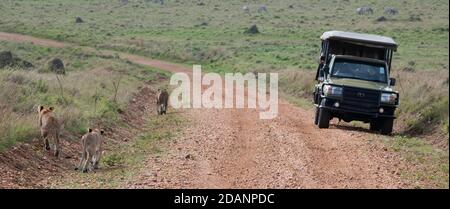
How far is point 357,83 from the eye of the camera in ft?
58.9

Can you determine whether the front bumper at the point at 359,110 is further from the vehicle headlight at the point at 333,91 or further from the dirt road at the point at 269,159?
the dirt road at the point at 269,159

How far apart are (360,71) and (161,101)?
236 inches

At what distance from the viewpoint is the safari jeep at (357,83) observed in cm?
1742

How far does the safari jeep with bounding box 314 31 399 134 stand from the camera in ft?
57.2

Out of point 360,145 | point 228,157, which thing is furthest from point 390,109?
point 228,157

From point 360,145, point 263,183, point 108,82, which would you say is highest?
point 263,183

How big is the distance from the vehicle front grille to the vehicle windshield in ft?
3.81

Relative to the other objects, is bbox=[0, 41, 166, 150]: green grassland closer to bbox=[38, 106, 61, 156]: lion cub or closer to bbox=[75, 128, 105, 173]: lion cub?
bbox=[38, 106, 61, 156]: lion cub

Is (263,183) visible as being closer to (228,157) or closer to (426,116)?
(228,157)

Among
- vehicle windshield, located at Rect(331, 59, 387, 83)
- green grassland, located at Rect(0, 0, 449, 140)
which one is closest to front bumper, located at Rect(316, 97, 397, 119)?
green grassland, located at Rect(0, 0, 449, 140)

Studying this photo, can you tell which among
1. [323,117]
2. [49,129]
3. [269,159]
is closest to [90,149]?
[49,129]

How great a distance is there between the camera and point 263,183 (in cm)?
1073

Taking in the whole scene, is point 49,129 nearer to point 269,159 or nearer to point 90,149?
point 90,149
